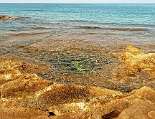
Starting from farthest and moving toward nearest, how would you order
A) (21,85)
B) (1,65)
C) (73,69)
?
(73,69)
(1,65)
(21,85)

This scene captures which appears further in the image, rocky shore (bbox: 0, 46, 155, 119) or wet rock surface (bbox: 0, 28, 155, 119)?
wet rock surface (bbox: 0, 28, 155, 119)

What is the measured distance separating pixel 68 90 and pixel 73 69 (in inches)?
249

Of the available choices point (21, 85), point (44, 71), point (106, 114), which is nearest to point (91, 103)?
point (106, 114)

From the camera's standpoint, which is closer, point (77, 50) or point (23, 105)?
point (23, 105)

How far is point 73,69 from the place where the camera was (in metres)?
19.8

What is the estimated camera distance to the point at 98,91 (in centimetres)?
1352

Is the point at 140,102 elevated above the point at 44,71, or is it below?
above

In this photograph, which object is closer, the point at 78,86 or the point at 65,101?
the point at 65,101

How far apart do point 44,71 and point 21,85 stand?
195 inches

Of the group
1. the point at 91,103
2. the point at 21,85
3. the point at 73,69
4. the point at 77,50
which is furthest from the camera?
the point at 77,50

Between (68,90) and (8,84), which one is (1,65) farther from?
(68,90)

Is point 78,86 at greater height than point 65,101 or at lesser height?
greater

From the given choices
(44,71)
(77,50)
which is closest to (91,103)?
(44,71)

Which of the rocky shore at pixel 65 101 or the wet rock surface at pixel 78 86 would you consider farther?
the wet rock surface at pixel 78 86
